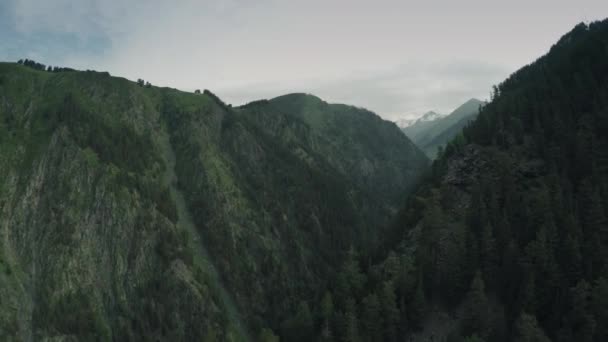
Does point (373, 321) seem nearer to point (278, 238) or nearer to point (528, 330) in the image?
point (528, 330)

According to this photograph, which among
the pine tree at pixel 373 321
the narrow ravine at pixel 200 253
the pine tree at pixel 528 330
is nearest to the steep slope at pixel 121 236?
the narrow ravine at pixel 200 253

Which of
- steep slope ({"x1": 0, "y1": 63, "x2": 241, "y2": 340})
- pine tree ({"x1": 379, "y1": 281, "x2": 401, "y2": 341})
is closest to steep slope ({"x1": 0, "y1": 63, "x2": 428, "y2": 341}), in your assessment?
steep slope ({"x1": 0, "y1": 63, "x2": 241, "y2": 340})

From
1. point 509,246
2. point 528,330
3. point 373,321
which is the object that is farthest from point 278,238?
point 528,330

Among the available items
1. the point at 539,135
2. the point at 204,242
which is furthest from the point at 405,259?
the point at 204,242

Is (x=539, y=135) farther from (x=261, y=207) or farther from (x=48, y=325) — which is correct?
(x=48, y=325)

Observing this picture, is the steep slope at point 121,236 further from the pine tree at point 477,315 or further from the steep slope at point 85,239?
the pine tree at point 477,315
